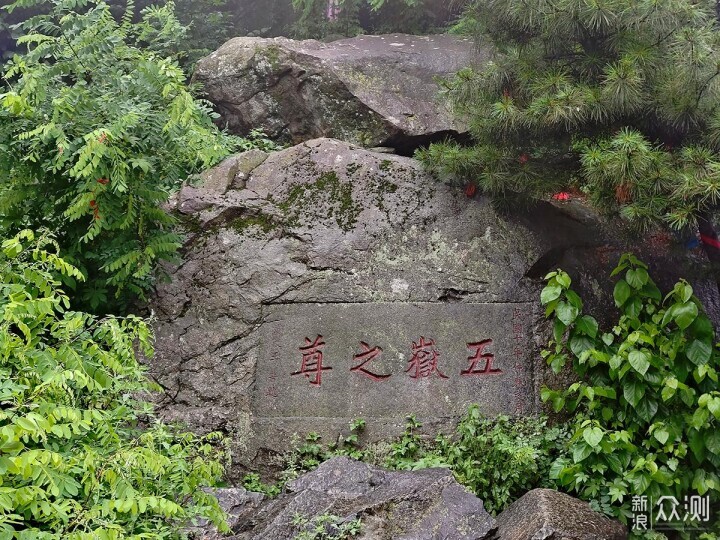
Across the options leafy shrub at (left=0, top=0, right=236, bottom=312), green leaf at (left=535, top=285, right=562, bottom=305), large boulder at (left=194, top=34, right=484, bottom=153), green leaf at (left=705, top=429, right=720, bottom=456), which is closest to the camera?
green leaf at (left=705, top=429, right=720, bottom=456)

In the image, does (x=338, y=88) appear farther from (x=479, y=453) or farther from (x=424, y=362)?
(x=479, y=453)

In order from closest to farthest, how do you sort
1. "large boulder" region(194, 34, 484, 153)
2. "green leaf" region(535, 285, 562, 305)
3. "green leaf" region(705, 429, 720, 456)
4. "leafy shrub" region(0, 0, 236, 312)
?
"green leaf" region(705, 429, 720, 456) < "green leaf" region(535, 285, 562, 305) < "leafy shrub" region(0, 0, 236, 312) < "large boulder" region(194, 34, 484, 153)

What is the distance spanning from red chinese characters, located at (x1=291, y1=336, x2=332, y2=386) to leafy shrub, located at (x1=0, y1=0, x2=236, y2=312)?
1.31 m

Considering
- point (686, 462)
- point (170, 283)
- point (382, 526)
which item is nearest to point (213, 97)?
point (170, 283)

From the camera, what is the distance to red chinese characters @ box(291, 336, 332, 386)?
5688 mm

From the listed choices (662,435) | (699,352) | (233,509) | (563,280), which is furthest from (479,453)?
(233,509)

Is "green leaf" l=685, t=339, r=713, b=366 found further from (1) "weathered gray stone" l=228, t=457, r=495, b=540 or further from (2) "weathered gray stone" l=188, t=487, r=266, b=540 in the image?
(2) "weathered gray stone" l=188, t=487, r=266, b=540

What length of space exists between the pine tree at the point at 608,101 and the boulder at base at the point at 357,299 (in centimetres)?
70

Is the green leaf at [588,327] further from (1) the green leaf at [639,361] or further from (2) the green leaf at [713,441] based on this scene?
(2) the green leaf at [713,441]

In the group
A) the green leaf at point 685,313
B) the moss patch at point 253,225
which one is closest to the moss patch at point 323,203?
the moss patch at point 253,225

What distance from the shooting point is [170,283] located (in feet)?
19.7

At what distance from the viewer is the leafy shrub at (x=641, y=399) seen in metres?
4.66

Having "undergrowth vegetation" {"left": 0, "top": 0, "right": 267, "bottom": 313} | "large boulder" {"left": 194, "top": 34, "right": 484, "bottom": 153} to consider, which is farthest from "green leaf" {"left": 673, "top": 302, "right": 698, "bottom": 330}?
"undergrowth vegetation" {"left": 0, "top": 0, "right": 267, "bottom": 313}

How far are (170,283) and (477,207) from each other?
2634 millimetres
